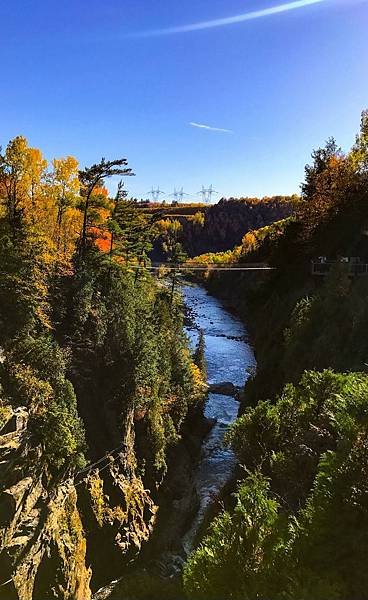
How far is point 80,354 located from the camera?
24766 millimetres

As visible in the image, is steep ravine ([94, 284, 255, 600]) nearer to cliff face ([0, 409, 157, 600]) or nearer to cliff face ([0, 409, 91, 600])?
cliff face ([0, 409, 157, 600])

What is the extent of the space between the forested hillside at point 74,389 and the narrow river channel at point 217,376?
2.71 metres

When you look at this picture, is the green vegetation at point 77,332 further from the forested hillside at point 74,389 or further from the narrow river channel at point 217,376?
the narrow river channel at point 217,376

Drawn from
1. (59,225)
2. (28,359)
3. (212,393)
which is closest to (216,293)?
(212,393)

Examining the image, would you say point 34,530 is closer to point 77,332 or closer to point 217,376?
point 77,332

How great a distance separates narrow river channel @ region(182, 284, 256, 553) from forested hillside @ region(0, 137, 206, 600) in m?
2.71

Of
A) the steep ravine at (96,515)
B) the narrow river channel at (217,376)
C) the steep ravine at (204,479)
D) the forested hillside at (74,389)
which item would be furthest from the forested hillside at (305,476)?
the forested hillside at (74,389)

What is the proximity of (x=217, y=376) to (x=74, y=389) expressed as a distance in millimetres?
24637

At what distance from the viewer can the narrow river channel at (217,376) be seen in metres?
27.0

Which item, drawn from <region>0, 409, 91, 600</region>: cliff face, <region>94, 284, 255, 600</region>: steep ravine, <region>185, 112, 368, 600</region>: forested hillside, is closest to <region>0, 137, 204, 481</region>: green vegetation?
<region>0, 409, 91, 600</region>: cliff face

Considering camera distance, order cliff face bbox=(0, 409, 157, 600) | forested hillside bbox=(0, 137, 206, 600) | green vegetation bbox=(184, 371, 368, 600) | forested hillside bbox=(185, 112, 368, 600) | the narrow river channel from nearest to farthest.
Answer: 1. green vegetation bbox=(184, 371, 368, 600)
2. forested hillside bbox=(185, 112, 368, 600)
3. cliff face bbox=(0, 409, 157, 600)
4. forested hillside bbox=(0, 137, 206, 600)
5. the narrow river channel

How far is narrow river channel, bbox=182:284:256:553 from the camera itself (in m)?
27.0

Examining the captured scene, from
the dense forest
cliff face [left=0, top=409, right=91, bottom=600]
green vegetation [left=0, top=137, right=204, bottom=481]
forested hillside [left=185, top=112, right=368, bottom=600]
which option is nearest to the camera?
forested hillside [left=185, top=112, right=368, bottom=600]

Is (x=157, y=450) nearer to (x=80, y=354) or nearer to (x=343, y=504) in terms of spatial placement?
(x=80, y=354)
